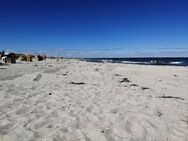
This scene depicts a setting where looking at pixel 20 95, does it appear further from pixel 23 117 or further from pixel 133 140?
pixel 133 140

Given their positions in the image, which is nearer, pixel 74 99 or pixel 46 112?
pixel 46 112

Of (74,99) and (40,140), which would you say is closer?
(40,140)

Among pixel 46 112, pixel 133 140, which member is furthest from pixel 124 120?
pixel 46 112

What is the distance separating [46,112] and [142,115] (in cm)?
257

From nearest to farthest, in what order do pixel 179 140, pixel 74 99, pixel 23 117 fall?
pixel 179 140
pixel 23 117
pixel 74 99

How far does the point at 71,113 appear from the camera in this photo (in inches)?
252

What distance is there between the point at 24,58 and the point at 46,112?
41.9m

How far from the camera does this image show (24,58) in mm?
46344

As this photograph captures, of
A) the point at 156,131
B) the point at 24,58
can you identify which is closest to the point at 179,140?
the point at 156,131

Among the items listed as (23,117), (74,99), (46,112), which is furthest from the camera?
(74,99)

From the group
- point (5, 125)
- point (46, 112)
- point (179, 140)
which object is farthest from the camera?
point (46, 112)

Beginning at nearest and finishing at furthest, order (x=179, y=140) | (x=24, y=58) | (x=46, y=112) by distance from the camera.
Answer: (x=179, y=140)
(x=46, y=112)
(x=24, y=58)

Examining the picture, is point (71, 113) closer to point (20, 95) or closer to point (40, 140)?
point (40, 140)

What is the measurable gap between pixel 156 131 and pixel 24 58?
43716mm
